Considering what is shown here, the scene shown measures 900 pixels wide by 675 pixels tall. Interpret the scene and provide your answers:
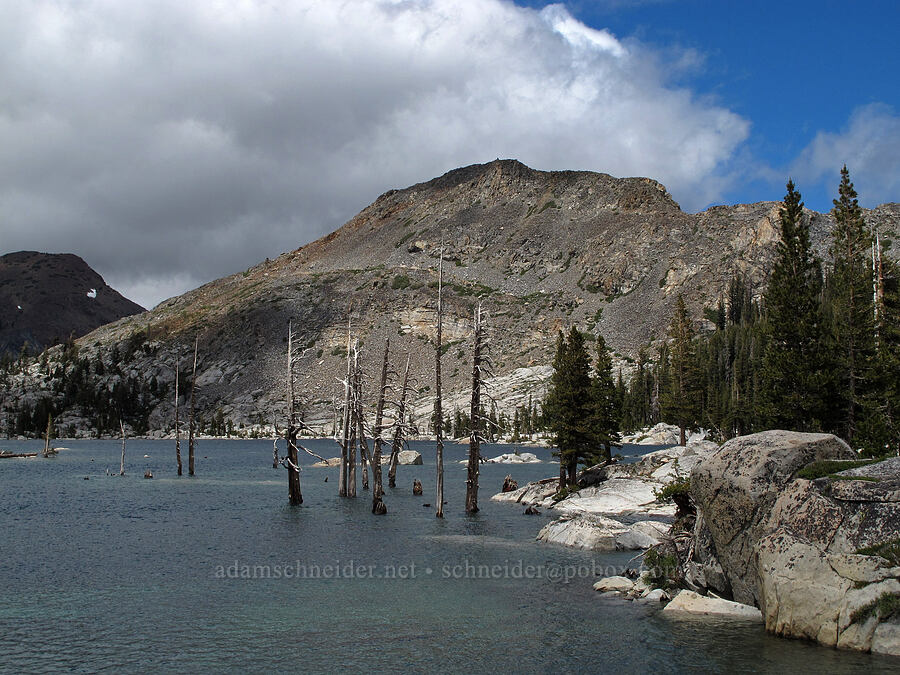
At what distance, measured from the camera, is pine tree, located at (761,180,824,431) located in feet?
136

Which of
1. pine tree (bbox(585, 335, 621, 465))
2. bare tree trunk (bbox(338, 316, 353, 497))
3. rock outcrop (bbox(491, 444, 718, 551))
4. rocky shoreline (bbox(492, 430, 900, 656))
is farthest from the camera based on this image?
pine tree (bbox(585, 335, 621, 465))

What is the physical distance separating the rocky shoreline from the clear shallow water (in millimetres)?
900

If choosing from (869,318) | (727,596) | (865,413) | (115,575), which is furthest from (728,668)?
(869,318)

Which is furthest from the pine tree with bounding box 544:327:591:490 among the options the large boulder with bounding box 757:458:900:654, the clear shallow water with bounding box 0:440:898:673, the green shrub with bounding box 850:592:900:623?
the green shrub with bounding box 850:592:900:623

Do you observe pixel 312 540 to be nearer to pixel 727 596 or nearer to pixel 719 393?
pixel 727 596

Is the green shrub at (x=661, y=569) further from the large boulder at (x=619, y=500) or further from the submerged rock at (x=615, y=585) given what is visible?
the large boulder at (x=619, y=500)

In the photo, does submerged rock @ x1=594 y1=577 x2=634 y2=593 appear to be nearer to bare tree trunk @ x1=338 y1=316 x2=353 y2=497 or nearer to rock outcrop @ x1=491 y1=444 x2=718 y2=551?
rock outcrop @ x1=491 y1=444 x2=718 y2=551

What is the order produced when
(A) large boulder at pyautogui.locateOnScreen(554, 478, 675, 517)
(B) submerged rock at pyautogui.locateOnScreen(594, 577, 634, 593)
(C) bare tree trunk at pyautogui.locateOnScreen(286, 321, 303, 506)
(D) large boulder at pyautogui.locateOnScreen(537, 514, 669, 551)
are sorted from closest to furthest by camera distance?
(B) submerged rock at pyautogui.locateOnScreen(594, 577, 634, 593) → (D) large boulder at pyautogui.locateOnScreen(537, 514, 669, 551) → (A) large boulder at pyautogui.locateOnScreen(554, 478, 675, 517) → (C) bare tree trunk at pyautogui.locateOnScreen(286, 321, 303, 506)

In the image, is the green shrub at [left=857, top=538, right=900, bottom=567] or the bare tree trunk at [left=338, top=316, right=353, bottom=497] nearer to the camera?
the green shrub at [left=857, top=538, right=900, bottom=567]

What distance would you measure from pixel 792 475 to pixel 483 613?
11.3m

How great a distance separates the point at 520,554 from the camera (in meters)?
33.8

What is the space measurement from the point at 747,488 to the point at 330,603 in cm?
1529

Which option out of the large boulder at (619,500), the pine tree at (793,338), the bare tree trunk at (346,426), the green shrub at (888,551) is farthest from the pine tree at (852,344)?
the bare tree trunk at (346,426)

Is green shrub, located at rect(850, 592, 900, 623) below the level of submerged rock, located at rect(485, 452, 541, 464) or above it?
above
